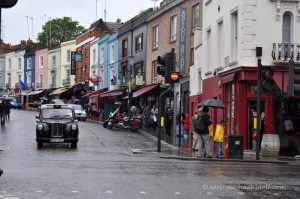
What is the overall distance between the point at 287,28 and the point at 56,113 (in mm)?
10809

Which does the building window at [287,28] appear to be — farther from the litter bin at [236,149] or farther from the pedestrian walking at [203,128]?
the litter bin at [236,149]

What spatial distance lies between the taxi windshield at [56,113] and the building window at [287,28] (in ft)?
32.7

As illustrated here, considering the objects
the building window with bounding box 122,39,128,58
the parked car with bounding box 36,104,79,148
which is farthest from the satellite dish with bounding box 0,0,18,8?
the building window with bounding box 122,39,128,58

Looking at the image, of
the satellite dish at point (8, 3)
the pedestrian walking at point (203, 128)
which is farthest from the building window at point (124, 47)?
the satellite dish at point (8, 3)

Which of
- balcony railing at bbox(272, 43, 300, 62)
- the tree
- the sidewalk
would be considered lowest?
the sidewalk

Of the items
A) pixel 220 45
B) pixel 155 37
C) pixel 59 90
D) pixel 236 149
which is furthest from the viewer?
pixel 59 90

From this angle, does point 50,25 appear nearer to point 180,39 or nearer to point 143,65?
point 143,65

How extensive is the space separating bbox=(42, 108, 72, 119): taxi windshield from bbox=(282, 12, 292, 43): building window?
9979 mm

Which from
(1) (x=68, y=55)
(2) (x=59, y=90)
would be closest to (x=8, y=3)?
(2) (x=59, y=90)

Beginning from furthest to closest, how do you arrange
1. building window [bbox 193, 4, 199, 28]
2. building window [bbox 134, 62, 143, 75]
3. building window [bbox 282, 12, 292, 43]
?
1. building window [bbox 134, 62, 143, 75]
2. building window [bbox 193, 4, 199, 28]
3. building window [bbox 282, 12, 292, 43]

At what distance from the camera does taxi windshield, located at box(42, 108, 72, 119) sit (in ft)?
85.5

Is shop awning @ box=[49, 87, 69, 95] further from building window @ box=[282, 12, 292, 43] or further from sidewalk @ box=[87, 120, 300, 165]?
building window @ box=[282, 12, 292, 43]

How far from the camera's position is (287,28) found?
88.6 feet

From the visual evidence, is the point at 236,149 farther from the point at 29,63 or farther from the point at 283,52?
the point at 29,63
